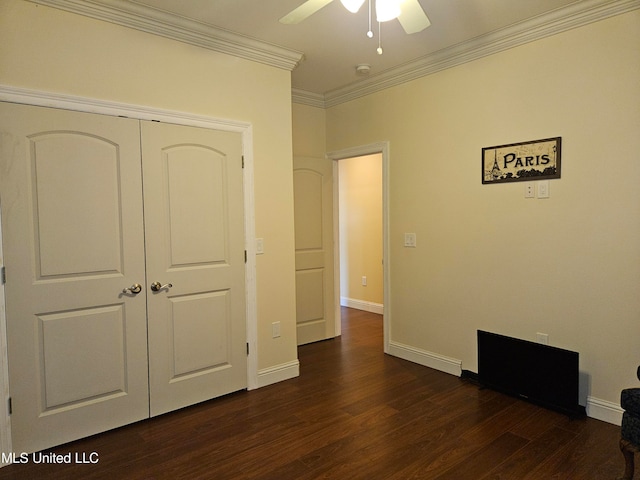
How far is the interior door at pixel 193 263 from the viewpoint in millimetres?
2742

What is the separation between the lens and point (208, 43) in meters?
2.92

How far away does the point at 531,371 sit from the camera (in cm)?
288

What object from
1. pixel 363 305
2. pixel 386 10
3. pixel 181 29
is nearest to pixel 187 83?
pixel 181 29

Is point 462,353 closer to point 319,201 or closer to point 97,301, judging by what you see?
point 319,201

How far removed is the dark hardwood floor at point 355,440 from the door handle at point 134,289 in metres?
0.89

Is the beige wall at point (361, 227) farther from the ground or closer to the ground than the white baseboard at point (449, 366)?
farther from the ground

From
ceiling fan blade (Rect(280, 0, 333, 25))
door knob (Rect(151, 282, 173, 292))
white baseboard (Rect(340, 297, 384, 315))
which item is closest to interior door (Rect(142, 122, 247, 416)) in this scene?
door knob (Rect(151, 282, 173, 292))

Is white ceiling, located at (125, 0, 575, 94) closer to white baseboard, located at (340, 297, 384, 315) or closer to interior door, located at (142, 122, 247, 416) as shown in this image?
interior door, located at (142, 122, 247, 416)

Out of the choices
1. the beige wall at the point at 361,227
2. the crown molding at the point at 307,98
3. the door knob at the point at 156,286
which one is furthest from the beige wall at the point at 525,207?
the door knob at the point at 156,286

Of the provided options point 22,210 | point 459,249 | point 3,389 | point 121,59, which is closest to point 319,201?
point 459,249

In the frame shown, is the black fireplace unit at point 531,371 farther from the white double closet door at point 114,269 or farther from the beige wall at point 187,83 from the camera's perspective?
the white double closet door at point 114,269

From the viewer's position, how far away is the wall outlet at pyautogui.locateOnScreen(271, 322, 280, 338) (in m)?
3.35

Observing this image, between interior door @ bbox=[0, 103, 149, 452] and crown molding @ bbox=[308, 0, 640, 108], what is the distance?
2.35 metres

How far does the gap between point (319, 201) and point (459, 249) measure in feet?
5.60
